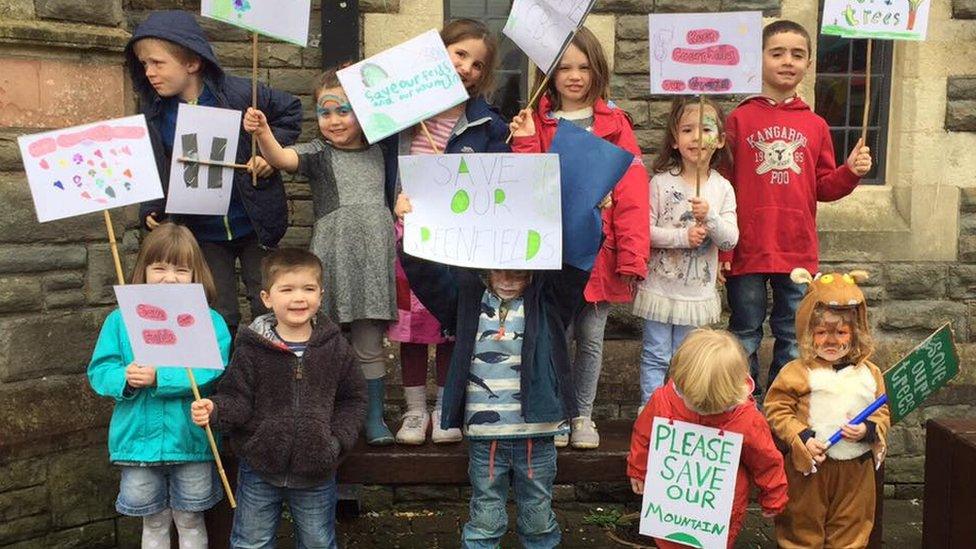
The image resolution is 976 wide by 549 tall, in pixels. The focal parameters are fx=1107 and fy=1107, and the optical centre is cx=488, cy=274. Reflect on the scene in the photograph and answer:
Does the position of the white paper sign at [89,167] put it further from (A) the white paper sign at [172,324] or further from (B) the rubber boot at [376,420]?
(B) the rubber boot at [376,420]

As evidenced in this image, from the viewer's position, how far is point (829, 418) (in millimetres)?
3871

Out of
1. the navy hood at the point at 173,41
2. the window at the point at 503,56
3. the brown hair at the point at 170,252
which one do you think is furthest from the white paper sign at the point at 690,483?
the window at the point at 503,56

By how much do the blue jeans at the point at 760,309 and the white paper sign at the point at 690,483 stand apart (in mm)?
1149

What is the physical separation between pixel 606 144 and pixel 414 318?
1034 millimetres

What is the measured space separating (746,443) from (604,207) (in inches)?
40.1

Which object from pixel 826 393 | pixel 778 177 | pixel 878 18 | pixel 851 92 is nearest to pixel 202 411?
pixel 826 393

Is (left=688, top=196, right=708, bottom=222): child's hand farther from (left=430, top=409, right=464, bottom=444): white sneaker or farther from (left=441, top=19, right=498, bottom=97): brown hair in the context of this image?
(left=430, top=409, right=464, bottom=444): white sneaker

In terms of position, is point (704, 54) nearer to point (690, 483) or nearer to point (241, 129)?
point (690, 483)

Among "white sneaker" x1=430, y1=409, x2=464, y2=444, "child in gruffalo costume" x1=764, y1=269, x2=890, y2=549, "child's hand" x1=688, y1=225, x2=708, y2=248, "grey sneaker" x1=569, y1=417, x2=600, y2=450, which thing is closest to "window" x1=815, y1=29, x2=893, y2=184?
"child's hand" x1=688, y1=225, x2=708, y2=248

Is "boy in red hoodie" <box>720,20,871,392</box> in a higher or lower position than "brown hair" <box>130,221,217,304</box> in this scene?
higher

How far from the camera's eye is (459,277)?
393cm

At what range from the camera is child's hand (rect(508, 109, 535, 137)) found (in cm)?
410

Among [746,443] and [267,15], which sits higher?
[267,15]

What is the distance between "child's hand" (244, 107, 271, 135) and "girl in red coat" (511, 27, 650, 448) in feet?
3.07
